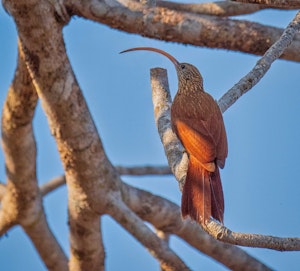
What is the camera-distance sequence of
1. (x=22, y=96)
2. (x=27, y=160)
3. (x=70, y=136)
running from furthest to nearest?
(x=27, y=160) → (x=22, y=96) → (x=70, y=136)

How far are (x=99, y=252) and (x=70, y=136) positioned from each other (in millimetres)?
1102

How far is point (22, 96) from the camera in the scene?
20.5ft

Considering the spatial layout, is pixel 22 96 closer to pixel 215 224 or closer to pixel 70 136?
pixel 70 136

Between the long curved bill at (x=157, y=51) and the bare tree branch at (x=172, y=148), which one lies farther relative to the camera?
the long curved bill at (x=157, y=51)

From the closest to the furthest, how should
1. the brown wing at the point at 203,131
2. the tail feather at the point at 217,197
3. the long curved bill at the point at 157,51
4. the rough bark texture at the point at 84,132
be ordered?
the tail feather at the point at 217,197 < the brown wing at the point at 203,131 < the long curved bill at the point at 157,51 < the rough bark texture at the point at 84,132

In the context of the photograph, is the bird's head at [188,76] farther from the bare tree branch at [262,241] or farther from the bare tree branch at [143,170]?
the bare tree branch at [143,170]

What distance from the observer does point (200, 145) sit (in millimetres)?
4289

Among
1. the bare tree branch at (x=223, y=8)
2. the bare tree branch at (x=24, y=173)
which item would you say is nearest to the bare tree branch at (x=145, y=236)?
the bare tree branch at (x=24, y=173)

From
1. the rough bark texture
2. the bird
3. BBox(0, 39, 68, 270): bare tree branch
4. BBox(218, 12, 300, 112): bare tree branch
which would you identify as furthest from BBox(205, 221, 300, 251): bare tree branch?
BBox(0, 39, 68, 270): bare tree branch

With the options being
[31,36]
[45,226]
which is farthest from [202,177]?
[45,226]

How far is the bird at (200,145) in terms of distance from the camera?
12.5 ft

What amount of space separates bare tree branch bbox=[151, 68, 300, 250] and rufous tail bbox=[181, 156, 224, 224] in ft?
0.41

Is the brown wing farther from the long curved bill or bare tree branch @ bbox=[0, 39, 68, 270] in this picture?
bare tree branch @ bbox=[0, 39, 68, 270]

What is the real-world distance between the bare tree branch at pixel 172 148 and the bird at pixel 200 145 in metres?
0.07
